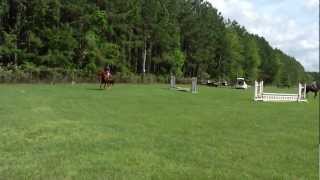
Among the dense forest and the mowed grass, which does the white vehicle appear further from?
the mowed grass

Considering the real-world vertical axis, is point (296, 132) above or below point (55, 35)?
below

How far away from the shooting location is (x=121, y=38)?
90000mm

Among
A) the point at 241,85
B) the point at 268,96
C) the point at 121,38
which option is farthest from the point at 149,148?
the point at 121,38

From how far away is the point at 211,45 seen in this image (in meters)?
114

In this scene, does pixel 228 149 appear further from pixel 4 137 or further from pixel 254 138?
pixel 4 137

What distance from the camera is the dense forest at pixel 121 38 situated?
2859 inches

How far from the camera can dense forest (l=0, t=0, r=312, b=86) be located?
72.6 m

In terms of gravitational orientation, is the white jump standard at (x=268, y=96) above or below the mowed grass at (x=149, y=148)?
above

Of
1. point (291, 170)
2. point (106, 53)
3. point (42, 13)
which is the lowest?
point (291, 170)

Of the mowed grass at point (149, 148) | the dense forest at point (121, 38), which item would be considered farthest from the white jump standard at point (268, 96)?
the dense forest at point (121, 38)

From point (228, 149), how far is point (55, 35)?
63.8 meters

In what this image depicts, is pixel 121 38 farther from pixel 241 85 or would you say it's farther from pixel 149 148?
pixel 149 148

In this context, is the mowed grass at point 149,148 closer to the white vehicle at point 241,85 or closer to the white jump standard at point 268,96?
the white jump standard at point 268,96

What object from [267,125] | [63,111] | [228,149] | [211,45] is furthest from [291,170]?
[211,45]
